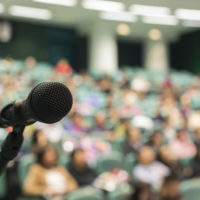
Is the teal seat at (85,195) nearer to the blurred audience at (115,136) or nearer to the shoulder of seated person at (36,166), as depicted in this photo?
the blurred audience at (115,136)

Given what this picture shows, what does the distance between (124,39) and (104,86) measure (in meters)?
4.65

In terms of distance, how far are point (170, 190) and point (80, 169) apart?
0.80 m

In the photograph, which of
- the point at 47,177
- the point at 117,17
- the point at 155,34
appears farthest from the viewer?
the point at 155,34

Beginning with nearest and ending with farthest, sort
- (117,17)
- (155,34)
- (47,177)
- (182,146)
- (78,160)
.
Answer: (47,177), (78,160), (182,146), (117,17), (155,34)

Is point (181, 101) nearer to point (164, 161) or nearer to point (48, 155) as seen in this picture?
point (164, 161)

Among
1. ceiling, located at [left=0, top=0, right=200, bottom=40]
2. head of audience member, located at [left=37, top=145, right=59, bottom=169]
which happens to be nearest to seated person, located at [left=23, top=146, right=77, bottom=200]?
head of audience member, located at [left=37, top=145, right=59, bottom=169]

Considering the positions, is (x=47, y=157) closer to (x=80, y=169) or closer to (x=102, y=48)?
(x=80, y=169)

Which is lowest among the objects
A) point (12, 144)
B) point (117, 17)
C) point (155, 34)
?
point (12, 144)

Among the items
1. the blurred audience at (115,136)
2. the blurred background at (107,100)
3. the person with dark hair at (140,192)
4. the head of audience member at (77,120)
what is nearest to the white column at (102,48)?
the blurred background at (107,100)

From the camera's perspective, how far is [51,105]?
45cm

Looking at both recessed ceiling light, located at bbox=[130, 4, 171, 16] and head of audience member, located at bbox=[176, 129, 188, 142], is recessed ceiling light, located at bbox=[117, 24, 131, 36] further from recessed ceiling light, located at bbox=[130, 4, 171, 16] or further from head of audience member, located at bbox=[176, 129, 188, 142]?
head of audience member, located at bbox=[176, 129, 188, 142]

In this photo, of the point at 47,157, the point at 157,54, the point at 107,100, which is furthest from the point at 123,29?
the point at 47,157

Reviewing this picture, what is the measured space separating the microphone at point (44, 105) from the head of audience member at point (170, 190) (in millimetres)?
1820

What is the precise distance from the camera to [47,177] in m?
2.47
